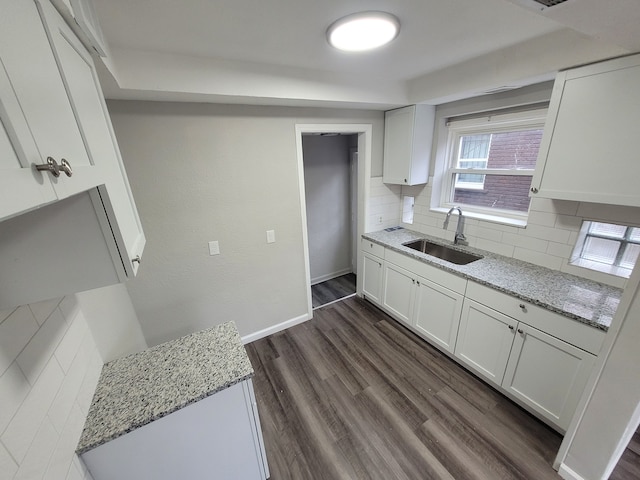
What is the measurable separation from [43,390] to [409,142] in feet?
9.27

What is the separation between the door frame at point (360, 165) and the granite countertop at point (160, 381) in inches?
53.7

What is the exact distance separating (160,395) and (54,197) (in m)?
1.00

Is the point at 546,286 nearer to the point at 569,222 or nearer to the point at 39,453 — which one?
the point at 569,222

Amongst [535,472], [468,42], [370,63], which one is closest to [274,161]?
[370,63]

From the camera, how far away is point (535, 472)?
1.47 m

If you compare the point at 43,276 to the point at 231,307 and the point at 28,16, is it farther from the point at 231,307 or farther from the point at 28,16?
the point at 231,307

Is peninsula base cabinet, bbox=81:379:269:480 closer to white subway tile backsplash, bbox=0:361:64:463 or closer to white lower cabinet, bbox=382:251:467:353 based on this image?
white subway tile backsplash, bbox=0:361:64:463

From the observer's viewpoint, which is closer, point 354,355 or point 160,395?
point 160,395

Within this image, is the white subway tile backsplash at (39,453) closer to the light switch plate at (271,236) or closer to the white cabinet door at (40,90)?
the white cabinet door at (40,90)

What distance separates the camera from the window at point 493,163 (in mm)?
2043

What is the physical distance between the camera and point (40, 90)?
540 mm

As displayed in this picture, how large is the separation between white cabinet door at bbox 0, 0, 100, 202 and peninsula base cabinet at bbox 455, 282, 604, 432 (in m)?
2.22

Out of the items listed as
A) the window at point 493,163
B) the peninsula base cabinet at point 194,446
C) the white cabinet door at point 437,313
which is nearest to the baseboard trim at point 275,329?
the white cabinet door at point 437,313

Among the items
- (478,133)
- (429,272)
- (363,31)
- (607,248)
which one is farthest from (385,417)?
(478,133)
